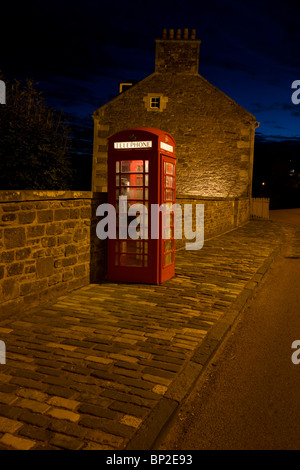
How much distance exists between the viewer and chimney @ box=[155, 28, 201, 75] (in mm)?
22719

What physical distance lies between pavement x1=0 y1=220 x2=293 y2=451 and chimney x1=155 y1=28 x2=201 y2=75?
18.6 meters

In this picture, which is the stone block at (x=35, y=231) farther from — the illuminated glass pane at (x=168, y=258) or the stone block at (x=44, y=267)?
the illuminated glass pane at (x=168, y=258)

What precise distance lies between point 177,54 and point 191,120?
3.92 metres

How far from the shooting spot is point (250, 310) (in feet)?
20.2

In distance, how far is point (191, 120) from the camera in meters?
22.8

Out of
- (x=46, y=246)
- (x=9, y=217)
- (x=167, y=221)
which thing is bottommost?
(x=46, y=246)

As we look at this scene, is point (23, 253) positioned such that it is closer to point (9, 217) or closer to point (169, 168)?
point (9, 217)

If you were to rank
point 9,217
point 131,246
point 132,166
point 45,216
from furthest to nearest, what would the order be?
point 131,246 → point 132,166 → point 45,216 → point 9,217

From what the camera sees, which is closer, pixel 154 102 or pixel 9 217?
pixel 9 217

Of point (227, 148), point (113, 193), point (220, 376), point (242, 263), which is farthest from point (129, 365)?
point (227, 148)

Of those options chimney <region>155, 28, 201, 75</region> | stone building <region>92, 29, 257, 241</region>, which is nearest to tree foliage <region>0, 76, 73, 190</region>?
stone building <region>92, 29, 257, 241</region>

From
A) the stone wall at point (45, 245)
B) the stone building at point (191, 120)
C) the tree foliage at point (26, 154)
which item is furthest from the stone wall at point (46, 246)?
the stone building at point (191, 120)

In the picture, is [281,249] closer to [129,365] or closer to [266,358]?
[266,358]

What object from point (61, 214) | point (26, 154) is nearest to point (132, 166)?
point (61, 214)
